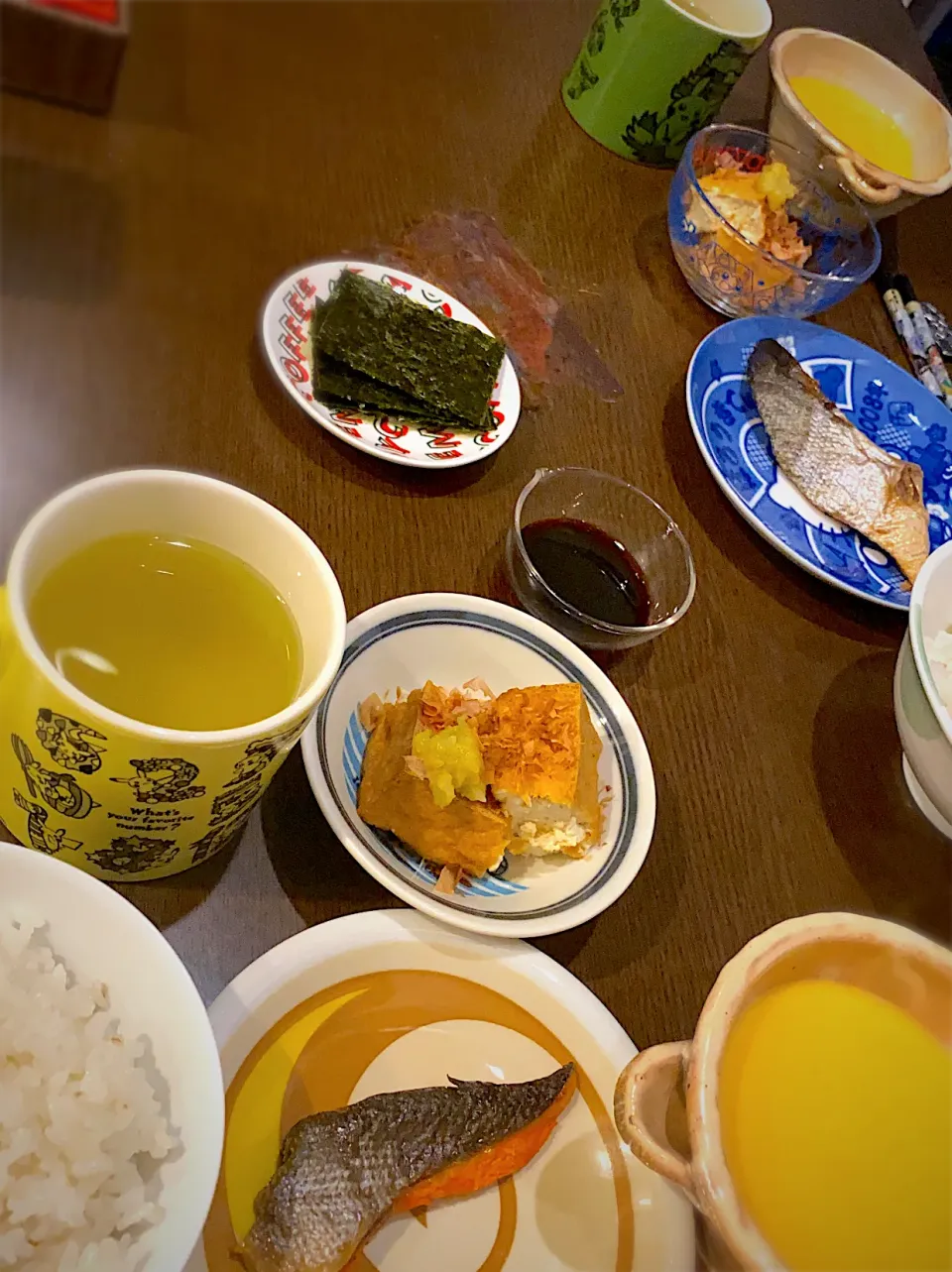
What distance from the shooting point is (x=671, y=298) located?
1626mm

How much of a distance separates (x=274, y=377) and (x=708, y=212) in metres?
0.80

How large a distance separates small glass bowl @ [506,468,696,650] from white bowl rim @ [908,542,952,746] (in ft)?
0.83

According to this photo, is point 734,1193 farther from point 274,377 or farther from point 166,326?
point 166,326

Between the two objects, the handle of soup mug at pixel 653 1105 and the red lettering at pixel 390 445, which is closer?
the handle of soup mug at pixel 653 1105

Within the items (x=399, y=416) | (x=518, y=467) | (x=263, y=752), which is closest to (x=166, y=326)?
(x=399, y=416)

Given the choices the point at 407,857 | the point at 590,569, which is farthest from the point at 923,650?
the point at 407,857

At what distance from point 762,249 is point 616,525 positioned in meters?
0.62

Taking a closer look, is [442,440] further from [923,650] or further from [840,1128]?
[840,1128]

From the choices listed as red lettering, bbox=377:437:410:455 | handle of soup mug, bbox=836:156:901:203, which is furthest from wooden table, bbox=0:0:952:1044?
handle of soup mug, bbox=836:156:901:203

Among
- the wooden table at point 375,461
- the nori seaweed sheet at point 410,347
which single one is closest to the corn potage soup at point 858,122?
the wooden table at point 375,461

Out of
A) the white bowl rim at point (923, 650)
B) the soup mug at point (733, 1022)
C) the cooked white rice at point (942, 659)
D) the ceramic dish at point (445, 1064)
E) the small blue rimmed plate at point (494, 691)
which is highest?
the white bowl rim at point (923, 650)

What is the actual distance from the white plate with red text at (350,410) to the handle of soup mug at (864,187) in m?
0.79

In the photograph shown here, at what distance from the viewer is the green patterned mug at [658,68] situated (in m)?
1.56

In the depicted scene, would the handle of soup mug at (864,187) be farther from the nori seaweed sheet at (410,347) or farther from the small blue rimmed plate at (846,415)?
the nori seaweed sheet at (410,347)
